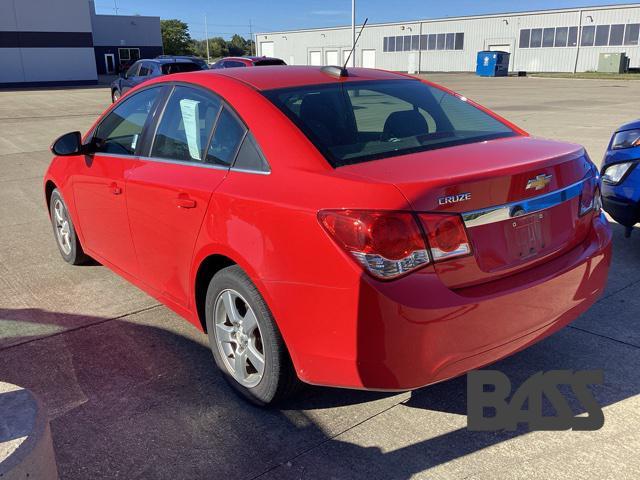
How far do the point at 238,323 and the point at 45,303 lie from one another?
6.94 ft

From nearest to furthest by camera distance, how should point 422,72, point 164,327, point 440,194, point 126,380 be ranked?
point 440,194 → point 126,380 → point 164,327 → point 422,72

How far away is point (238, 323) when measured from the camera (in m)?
2.96

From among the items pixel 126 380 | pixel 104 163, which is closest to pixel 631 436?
pixel 126 380

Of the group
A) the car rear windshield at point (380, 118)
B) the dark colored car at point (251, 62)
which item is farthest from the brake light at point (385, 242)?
the dark colored car at point (251, 62)

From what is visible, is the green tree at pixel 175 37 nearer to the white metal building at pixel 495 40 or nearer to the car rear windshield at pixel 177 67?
the white metal building at pixel 495 40

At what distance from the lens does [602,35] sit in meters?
51.2

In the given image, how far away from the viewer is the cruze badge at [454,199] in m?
2.33

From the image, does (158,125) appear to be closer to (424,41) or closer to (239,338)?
(239,338)

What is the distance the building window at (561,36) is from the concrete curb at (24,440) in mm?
59325

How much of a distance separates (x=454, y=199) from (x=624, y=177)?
2974 millimetres

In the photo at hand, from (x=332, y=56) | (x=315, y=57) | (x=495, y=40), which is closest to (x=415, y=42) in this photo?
(x=495, y=40)

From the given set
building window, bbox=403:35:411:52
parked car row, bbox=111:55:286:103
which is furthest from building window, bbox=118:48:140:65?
parked car row, bbox=111:55:286:103

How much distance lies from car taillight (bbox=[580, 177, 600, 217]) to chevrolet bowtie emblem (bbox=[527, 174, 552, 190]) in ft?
1.11

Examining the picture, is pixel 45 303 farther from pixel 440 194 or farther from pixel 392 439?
pixel 440 194
